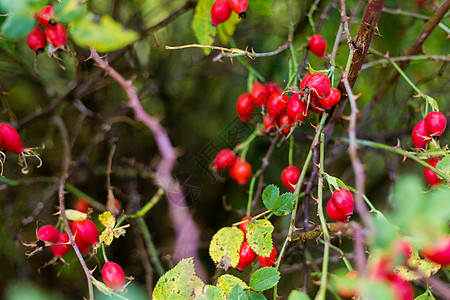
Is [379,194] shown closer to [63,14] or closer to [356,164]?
[356,164]

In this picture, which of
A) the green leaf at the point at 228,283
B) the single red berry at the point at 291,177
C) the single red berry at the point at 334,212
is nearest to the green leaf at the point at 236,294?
the green leaf at the point at 228,283

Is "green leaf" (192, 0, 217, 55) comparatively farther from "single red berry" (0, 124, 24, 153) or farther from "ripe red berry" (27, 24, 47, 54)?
"single red berry" (0, 124, 24, 153)

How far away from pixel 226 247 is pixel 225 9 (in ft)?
2.17

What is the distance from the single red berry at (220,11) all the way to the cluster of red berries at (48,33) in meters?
0.41

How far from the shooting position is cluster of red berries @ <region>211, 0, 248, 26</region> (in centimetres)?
106

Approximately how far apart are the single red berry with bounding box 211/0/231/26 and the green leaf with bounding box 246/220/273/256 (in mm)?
601

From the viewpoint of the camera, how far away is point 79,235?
39.8 inches

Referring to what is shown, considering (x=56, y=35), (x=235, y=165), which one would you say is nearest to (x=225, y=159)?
(x=235, y=165)

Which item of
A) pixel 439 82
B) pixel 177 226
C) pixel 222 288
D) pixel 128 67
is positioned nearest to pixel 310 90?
pixel 222 288

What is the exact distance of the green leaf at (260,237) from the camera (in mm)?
852

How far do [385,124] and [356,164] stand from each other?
1.53 meters

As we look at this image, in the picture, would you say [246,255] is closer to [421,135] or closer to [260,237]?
[260,237]

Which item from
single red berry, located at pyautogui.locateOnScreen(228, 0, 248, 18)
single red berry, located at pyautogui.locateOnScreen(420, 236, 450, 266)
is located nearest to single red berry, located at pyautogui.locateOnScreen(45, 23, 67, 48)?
single red berry, located at pyautogui.locateOnScreen(228, 0, 248, 18)

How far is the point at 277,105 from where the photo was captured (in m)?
1.06
